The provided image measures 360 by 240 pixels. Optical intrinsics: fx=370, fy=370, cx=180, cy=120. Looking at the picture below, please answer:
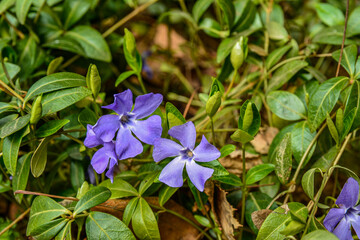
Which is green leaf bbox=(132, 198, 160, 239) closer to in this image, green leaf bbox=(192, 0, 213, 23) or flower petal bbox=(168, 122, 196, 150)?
flower petal bbox=(168, 122, 196, 150)

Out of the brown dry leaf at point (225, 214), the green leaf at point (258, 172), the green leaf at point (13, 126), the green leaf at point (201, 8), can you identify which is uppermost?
the green leaf at point (201, 8)

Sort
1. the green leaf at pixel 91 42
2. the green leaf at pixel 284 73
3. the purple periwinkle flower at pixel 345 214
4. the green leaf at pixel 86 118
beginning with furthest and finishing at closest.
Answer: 1. the green leaf at pixel 91 42
2. the green leaf at pixel 284 73
3. the green leaf at pixel 86 118
4. the purple periwinkle flower at pixel 345 214

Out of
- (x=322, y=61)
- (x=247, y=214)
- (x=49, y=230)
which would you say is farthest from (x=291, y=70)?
(x=49, y=230)

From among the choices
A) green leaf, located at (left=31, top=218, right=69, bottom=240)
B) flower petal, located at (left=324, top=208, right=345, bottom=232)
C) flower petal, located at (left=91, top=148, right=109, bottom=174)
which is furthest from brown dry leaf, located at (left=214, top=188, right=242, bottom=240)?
green leaf, located at (left=31, top=218, right=69, bottom=240)

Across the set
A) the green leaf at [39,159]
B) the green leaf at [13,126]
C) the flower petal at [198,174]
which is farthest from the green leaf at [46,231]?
the flower petal at [198,174]

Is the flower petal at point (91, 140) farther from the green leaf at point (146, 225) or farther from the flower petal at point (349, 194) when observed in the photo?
the flower petal at point (349, 194)

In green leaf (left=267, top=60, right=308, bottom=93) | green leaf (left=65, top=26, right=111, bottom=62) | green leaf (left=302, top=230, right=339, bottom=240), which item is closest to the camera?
green leaf (left=302, top=230, right=339, bottom=240)
